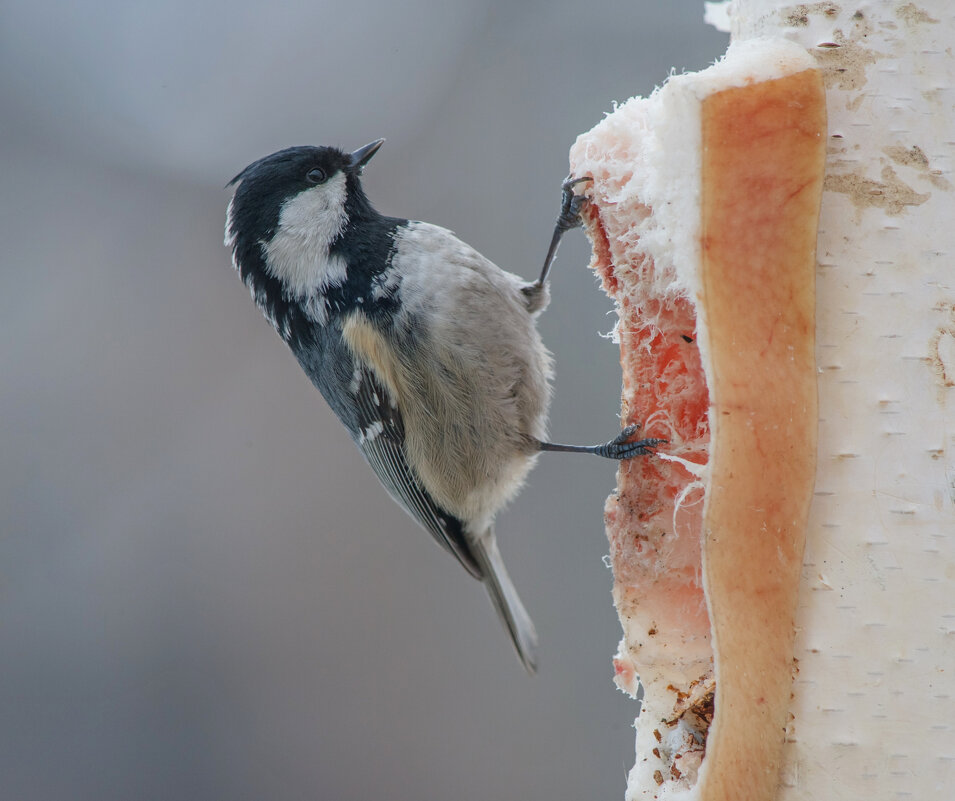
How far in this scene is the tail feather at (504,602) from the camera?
1630mm

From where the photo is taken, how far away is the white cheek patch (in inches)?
57.6

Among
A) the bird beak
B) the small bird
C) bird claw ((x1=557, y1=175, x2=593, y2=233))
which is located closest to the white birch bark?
bird claw ((x1=557, y1=175, x2=593, y2=233))

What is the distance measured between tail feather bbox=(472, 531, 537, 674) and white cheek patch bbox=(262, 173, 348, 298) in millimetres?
563

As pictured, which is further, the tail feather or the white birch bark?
the tail feather

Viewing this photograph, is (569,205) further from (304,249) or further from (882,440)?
(882,440)

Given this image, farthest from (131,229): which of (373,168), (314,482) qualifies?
(314,482)

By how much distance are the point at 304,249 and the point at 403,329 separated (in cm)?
23

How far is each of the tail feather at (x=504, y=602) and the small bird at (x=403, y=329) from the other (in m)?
0.07

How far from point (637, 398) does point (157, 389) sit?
1.98 meters

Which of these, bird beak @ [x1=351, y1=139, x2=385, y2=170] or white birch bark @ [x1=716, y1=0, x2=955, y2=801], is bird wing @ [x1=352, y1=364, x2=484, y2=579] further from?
white birch bark @ [x1=716, y1=0, x2=955, y2=801]

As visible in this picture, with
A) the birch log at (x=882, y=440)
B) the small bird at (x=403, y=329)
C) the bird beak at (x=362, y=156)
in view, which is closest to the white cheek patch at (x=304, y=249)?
the small bird at (x=403, y=329)

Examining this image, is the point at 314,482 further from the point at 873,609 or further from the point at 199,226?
the point at 873,609

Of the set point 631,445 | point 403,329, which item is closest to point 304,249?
point 403,329

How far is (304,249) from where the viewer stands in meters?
1.48
